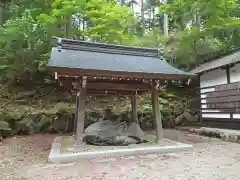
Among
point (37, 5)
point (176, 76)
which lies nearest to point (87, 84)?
point (176, 76)

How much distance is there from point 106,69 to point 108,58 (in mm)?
1349

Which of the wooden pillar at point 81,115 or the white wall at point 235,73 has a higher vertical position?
the white wall at point 235,73

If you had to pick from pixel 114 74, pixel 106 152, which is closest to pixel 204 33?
pixel 114 74

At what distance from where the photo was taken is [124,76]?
6930 millimetres

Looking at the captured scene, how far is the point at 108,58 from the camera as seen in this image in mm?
7945

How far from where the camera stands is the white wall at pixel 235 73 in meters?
9.48

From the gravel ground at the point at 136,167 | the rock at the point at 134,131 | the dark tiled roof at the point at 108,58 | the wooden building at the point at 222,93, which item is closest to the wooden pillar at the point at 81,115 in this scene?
the dark tiled roof at the point at 108,58

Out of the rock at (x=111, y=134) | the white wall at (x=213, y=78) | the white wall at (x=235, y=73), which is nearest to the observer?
the rock at (x=111, y=134)

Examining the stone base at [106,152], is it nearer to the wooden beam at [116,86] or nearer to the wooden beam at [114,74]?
the wooden beam at [116,86]

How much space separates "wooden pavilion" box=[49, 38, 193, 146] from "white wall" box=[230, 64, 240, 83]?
9.76 ft

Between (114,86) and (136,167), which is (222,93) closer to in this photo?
(114,86)

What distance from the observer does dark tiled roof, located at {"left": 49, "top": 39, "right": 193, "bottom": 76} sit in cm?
680

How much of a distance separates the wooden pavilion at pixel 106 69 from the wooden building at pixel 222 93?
297 cm

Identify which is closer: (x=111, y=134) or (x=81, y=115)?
(x=81, y=115)
